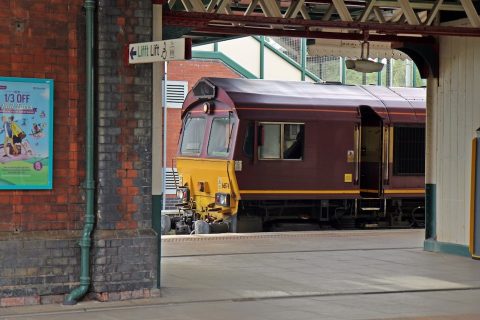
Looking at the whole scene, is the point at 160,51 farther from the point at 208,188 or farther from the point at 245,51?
the point at 245,51

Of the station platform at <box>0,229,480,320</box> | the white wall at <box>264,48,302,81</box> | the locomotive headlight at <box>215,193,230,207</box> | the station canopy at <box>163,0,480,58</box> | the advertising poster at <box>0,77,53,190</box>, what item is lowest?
the station platform at <box>0,229,480,320</box>

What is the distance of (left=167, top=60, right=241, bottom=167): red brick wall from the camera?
25.1m

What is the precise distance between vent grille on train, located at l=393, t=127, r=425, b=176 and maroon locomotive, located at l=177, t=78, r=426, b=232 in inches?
0.9

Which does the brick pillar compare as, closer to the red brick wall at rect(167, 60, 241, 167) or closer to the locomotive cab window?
the locomotive cab window

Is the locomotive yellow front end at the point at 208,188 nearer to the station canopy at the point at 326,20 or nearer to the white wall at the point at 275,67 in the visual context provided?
the station canopy at the point at 326,20

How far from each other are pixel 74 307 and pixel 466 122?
738 cm

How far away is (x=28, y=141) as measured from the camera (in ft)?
29.9

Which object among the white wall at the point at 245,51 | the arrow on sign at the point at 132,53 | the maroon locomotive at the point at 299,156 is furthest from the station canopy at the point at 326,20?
the white wall at the point at 245,51

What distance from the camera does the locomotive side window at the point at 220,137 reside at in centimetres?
1741

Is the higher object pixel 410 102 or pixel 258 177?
pixel 410 102

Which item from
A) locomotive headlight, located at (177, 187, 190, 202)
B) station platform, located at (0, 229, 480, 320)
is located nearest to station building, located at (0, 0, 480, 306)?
station platform, located at (0, 229, 480, 320)

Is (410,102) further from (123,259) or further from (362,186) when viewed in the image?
(123,259)

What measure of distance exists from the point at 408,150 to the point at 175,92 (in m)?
8.49

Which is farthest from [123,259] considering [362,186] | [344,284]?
[362,186]
